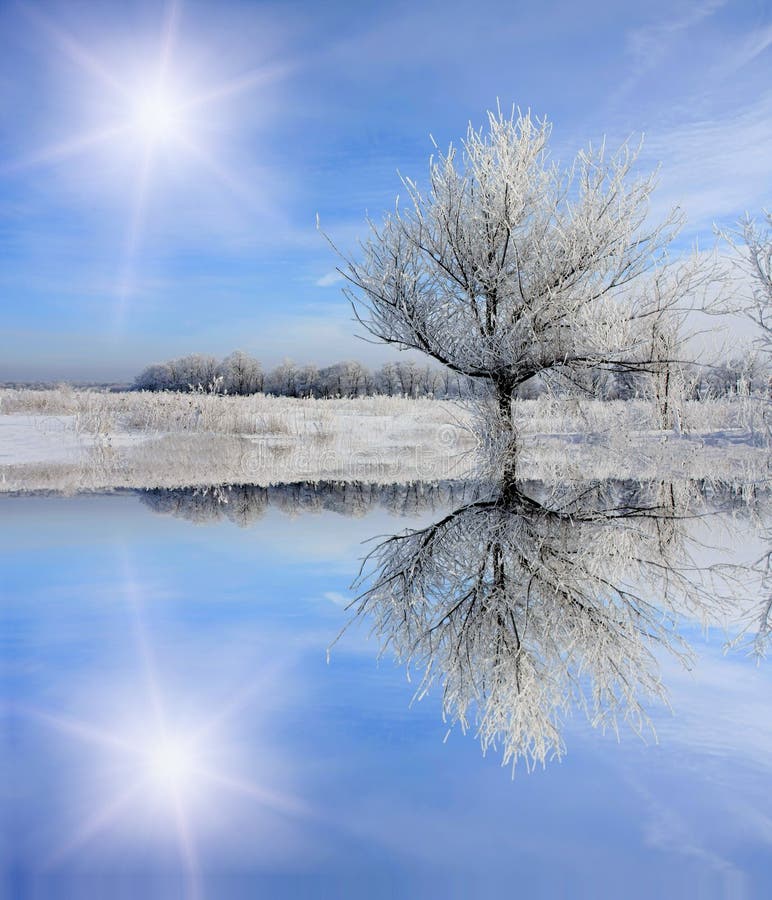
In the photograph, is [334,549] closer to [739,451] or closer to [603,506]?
[603,506]

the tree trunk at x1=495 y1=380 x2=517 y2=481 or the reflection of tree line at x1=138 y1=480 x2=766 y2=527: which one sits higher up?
the tree trunk at x1=495 y1=380 x2=517 y2=481

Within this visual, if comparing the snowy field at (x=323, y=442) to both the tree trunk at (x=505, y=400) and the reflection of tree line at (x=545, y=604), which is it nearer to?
the tree trunk at (x=505, y=400)

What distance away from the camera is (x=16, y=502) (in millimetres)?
5836

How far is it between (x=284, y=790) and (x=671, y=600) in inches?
76.5

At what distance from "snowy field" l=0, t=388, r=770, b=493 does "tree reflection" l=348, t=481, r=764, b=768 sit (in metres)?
3.54

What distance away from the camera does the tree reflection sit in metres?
1.90

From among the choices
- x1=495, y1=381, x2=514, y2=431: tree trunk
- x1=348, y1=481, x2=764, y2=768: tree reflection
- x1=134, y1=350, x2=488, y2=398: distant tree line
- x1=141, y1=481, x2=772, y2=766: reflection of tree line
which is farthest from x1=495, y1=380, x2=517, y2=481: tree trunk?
x1=134, y1=350, x2=488, y2=398: distant tree line

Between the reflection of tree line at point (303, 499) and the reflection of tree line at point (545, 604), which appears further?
the reflection of tree line at point (303, 499)

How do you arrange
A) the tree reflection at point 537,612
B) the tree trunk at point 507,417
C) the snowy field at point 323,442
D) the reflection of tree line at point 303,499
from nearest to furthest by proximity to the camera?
1. the tree reflection at point 537,612
2. the reflection of tree line at point 303,499
3. the snowy field at point 323,442
4. the tree trunk at point 507,417

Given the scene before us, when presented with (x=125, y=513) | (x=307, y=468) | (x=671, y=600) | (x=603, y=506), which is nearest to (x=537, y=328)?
(x=307, y=468)

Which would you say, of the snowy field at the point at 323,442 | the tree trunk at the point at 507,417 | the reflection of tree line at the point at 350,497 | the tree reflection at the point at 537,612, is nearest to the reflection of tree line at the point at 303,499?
the reflection of tree line at the point at 350,497

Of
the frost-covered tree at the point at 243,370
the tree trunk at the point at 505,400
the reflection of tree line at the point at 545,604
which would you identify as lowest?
the reflection of tree line at the point at 545,604

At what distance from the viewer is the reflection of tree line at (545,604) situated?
193 cm

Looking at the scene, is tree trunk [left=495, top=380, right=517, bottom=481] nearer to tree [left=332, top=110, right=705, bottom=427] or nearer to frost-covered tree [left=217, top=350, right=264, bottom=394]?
tree [left=332, top=110, right=705, bottom=427]
